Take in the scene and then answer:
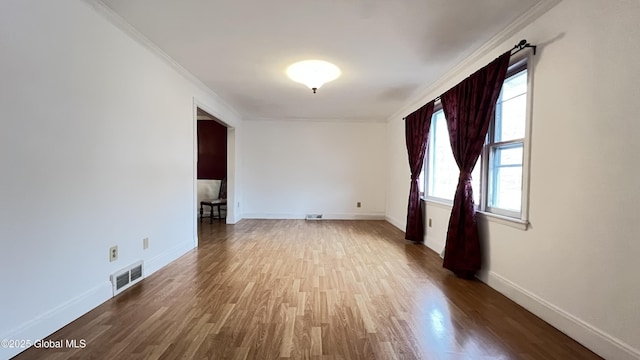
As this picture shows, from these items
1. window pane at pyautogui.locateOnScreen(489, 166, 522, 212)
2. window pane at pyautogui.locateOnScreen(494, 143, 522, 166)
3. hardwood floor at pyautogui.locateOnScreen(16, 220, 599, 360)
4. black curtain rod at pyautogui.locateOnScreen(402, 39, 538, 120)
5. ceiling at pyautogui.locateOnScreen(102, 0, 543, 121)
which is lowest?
hardwood floor at pyautogui.locateOnScreen(16, 220, 599, 360)

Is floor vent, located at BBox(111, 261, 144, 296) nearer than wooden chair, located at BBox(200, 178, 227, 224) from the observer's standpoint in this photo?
Yes

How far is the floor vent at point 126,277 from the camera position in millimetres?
2516

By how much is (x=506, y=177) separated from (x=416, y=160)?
1999mm

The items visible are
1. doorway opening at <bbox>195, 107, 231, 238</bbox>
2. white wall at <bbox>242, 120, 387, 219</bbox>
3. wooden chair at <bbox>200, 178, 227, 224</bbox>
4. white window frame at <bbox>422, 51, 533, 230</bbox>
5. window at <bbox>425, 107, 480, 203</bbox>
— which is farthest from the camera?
doorway opening at <bbox>195, 107, 231, 238</bbox>

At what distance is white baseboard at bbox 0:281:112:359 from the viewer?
1689 millimetres

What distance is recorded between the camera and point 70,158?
2.07 meters

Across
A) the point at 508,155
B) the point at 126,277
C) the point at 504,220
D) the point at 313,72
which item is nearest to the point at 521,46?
the point at 508,155

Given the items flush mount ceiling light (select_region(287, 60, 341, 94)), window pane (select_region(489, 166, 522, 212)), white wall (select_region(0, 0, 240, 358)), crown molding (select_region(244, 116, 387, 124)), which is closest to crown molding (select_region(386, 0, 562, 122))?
window pane (select_region(489, 166, 522, 212))

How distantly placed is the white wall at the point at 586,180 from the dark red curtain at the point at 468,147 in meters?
0.42

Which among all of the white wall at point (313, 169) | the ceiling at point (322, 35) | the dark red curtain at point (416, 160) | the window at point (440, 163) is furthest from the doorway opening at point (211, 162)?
the window at point (440, 163)

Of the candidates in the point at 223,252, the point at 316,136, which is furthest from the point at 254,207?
the point at 223,252

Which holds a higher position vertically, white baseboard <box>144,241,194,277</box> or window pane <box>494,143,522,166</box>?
window pane <box>494,143,522,166</box>

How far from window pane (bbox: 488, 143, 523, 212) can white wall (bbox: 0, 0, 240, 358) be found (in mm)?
3431

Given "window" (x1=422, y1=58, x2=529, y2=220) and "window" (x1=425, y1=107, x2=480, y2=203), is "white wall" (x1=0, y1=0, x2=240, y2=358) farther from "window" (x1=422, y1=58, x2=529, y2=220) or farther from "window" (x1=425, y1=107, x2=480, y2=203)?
"window" (x1=425, y1=107, x2=480, y2=203)
